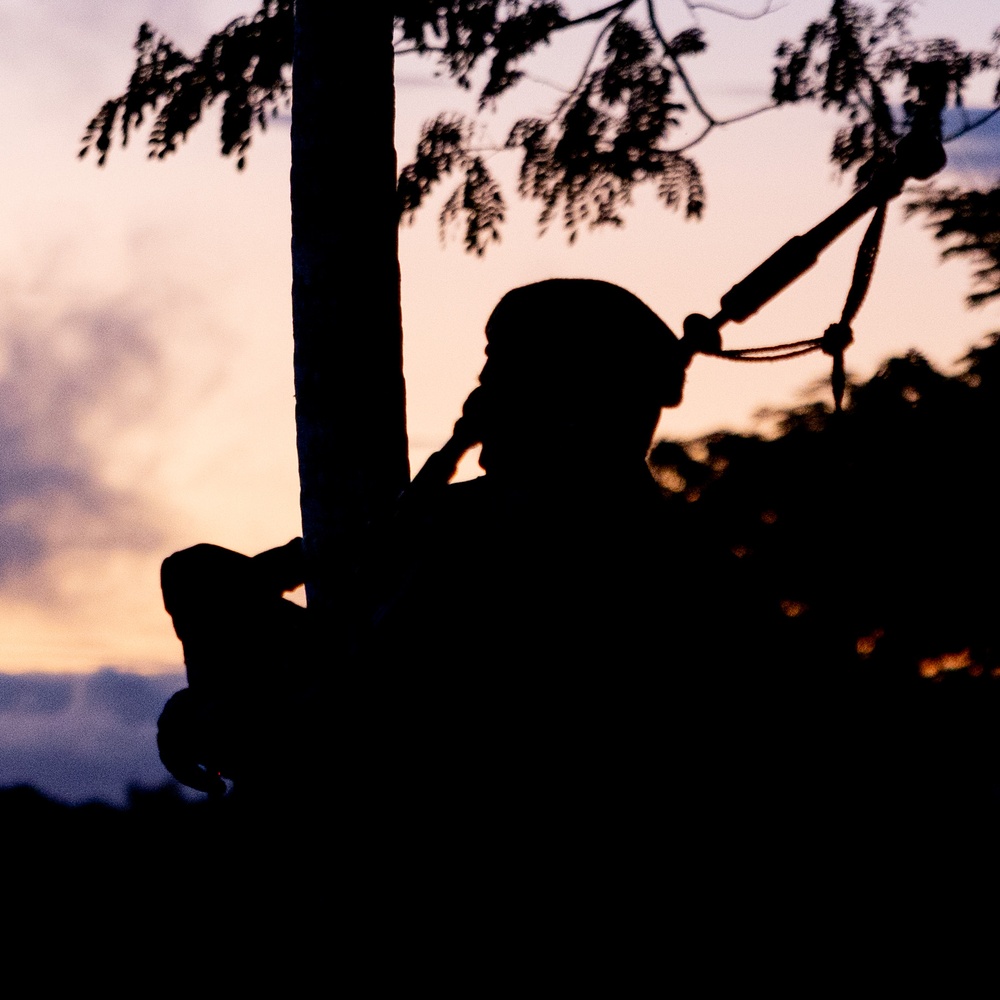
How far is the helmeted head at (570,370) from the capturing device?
2867 millimetres

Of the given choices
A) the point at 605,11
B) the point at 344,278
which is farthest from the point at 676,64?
the point at 344,278

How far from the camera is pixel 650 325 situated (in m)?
3.03

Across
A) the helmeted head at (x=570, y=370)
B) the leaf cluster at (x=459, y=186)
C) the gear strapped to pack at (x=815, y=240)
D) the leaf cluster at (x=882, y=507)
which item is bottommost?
the helmeted head at (x=570, y=370)

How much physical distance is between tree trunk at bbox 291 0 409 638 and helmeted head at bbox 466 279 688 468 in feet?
3.47

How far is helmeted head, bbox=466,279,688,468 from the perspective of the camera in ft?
9.41

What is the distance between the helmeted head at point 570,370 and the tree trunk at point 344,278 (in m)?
1.06

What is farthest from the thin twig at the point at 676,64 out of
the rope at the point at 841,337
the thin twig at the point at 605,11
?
the rope at the point at 841,337

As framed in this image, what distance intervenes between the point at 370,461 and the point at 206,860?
53.1 inches

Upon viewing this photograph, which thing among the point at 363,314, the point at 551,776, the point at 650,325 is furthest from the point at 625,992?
the point at 363,314

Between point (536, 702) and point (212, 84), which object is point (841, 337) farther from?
point (212, 84)

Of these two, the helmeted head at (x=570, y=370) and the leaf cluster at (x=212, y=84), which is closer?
the helmeted head at (x=570, y=370)

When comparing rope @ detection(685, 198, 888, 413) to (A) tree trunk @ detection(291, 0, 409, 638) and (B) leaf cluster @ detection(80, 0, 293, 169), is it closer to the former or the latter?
(A) tree trunk @ detection(291, 0, 409, 638)

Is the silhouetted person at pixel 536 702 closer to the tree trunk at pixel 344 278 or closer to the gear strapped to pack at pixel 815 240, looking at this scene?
the gear strapped to pack at pixel 815 240

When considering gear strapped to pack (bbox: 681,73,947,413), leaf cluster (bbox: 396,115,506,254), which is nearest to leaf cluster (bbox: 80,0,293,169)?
leaf cluster (bbox: 396,115,506,254)
